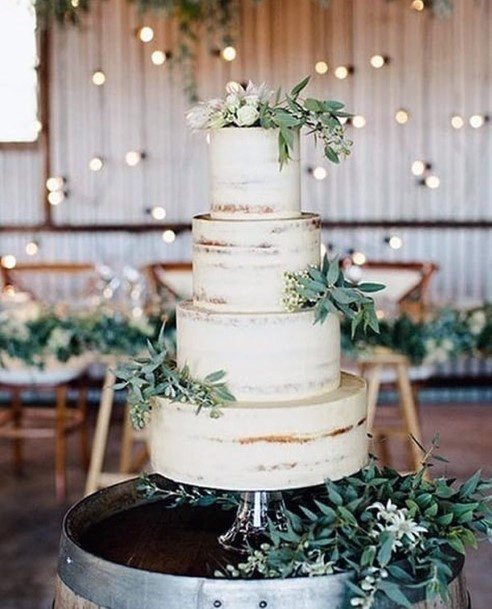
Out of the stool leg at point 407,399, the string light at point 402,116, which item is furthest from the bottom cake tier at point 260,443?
the string light at point 402,116

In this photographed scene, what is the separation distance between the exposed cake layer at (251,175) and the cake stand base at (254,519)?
1.46 ft

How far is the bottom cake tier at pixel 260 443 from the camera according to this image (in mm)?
1729

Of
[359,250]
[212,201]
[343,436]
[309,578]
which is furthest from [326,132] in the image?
[359,250]

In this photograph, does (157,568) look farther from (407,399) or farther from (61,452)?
(61,452)

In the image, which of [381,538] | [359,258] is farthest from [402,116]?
[381,538]

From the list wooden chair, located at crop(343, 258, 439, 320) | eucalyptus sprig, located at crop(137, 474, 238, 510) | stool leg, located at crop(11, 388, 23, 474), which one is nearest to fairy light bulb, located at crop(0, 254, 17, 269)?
stool leg, located at crop(11, 388, 23, 474)

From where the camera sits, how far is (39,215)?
7215mm

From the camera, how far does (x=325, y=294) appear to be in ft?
5.82

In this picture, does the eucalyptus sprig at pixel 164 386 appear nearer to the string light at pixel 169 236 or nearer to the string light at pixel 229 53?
the string light at pixel 169 236

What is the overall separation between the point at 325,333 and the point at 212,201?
0.27 m

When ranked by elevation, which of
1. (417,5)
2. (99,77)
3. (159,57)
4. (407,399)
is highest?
(417,5)

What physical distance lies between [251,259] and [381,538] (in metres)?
0.45

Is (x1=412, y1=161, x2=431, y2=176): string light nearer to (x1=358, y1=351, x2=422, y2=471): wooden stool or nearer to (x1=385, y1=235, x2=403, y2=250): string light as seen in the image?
(x1=385, y1=235, x2=403, y2=250): string light

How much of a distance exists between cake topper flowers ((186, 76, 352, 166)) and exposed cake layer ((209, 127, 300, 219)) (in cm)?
1
